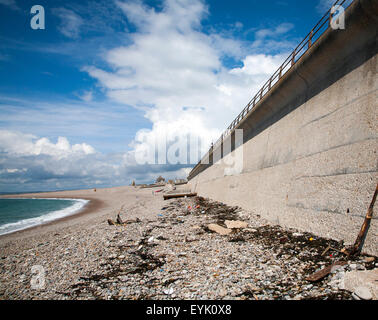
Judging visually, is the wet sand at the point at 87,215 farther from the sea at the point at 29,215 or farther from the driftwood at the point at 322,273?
the driftwood at the point at 322,273

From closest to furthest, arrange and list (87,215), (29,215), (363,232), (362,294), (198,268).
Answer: (362,294)
(363,232)
(198,268)
(87,215)
(29,215)

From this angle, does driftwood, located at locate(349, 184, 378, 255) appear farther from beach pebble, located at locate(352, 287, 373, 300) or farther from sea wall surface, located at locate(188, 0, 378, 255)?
beach pebble, located at locate(352, 287, 373, 300)

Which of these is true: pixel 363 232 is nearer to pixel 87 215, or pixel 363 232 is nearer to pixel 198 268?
pixel 198 268

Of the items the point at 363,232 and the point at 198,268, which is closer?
the point at 363,232

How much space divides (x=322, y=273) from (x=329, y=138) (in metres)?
4.51

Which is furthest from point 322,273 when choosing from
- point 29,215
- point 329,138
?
point 29,215

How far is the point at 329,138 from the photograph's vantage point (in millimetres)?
7312

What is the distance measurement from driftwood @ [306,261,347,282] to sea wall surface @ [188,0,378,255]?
893mm

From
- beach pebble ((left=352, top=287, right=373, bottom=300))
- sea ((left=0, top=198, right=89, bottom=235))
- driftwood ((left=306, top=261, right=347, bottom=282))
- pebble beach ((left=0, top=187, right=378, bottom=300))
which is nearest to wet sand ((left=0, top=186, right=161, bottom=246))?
sea ((left=0, top=198, right=89, bottom=235))

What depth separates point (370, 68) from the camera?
6102 millimetres

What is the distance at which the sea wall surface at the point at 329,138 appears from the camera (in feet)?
19.2

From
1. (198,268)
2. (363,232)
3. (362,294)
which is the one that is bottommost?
(198,268)

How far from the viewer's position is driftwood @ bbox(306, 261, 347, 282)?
4.61m
